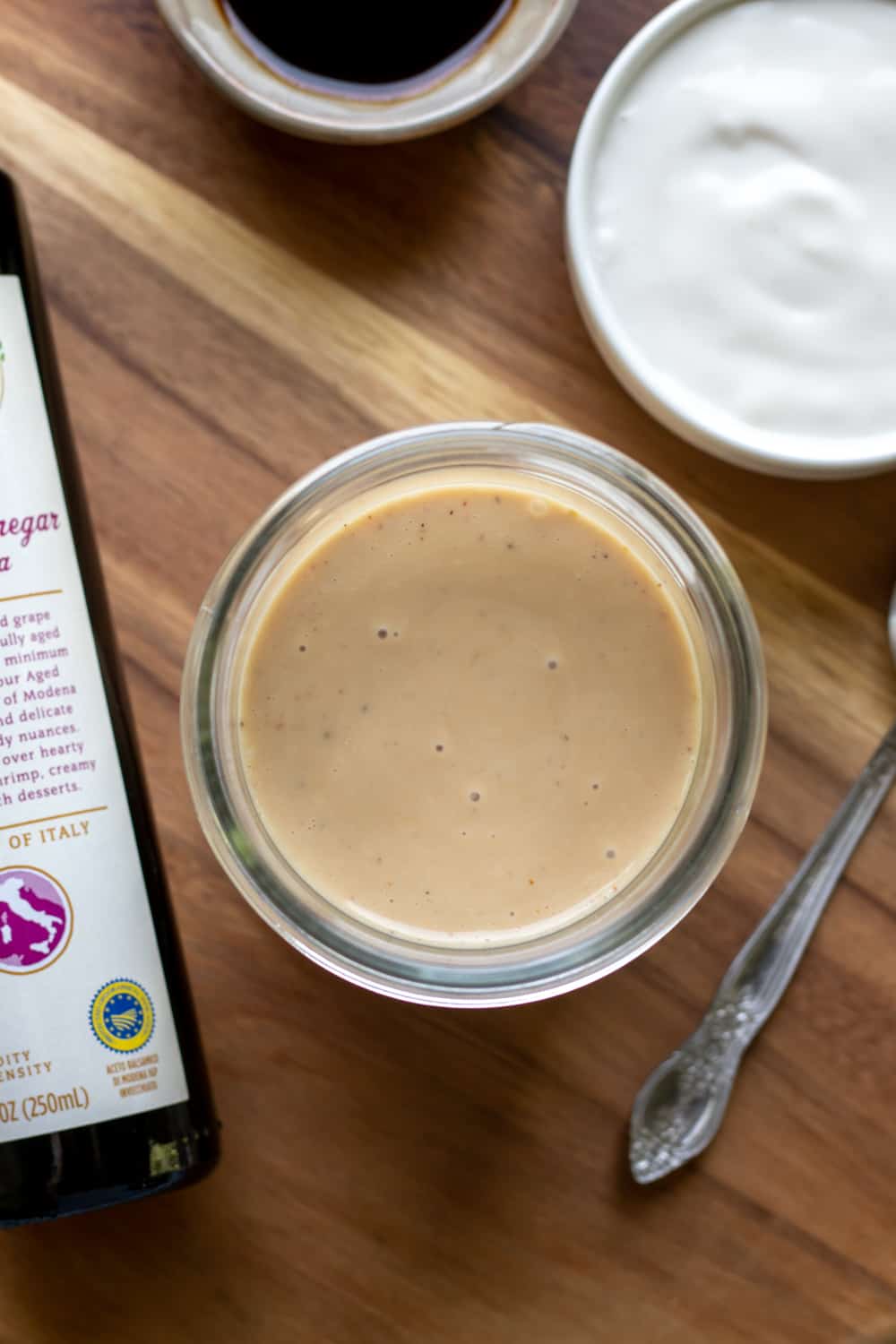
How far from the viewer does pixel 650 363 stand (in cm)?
65

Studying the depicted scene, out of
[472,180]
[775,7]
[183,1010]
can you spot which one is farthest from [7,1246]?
[775,7]

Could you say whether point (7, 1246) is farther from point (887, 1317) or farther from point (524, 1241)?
point (887, 1317)

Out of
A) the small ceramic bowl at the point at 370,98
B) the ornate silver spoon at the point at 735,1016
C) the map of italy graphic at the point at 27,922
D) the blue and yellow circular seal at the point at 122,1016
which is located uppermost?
the small ceramic bowl at the point at 370,98

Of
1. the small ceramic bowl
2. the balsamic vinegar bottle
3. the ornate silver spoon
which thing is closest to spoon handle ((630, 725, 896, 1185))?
the ornate silver spoon

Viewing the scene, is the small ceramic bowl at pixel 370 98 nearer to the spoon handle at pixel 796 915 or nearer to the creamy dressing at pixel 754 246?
the creamy dressing at pixel 754 246

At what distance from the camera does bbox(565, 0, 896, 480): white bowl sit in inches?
25.1

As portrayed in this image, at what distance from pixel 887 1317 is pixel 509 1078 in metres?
0.24

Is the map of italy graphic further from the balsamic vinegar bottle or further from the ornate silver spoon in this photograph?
the ornate silver spoon

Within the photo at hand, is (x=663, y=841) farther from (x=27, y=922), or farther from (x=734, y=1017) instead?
(x=27, y=922)

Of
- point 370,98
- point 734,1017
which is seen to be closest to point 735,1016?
point 734,1017

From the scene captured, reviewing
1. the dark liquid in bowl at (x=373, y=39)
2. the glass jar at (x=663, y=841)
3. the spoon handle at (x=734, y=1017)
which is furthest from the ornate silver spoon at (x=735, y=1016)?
the dark liquid in bowl at (x=373, y=39)

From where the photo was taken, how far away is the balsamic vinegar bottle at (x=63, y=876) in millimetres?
556

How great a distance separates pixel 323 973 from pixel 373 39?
49cm

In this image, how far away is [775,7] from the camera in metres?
0.66
